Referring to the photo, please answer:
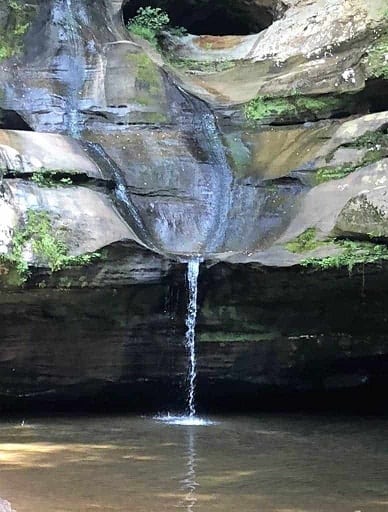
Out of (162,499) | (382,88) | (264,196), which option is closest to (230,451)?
(162,499)

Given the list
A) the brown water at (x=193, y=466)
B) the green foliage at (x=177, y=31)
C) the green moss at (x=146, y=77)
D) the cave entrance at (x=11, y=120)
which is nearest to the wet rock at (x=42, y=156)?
the cave entrance at (x=11, y=120)

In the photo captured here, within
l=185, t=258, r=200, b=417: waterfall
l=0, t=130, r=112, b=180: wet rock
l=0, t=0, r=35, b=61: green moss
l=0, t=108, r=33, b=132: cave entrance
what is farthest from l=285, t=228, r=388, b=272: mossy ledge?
l=0, t=0, r=35, b=61: green moss

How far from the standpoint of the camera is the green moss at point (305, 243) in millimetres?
8641

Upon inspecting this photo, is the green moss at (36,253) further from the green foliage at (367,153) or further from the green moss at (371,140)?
the green moss at (371,140)

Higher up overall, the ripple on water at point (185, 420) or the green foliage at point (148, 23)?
the green foliage at point (148, 23)

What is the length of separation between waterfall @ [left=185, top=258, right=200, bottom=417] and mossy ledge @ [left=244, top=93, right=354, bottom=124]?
339 cm

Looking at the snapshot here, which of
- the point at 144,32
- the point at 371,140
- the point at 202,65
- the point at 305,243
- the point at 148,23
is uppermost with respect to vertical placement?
the point at 148,23

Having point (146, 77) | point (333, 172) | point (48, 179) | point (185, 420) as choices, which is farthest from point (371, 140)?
point (185, 420)

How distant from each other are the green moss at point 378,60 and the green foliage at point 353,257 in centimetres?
276

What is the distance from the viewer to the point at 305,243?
874 cm

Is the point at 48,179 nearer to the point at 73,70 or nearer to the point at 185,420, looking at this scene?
the point at 73,70

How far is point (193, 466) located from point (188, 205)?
4.68m

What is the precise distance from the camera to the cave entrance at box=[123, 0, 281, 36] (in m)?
14.4

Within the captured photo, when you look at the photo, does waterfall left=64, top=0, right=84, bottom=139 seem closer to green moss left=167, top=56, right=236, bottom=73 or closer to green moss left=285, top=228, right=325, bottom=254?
green moss left=167, top=56, right=236, bottom=73
